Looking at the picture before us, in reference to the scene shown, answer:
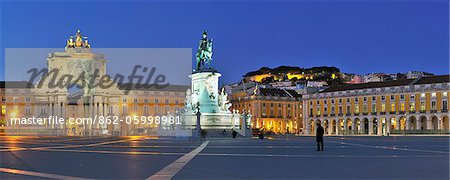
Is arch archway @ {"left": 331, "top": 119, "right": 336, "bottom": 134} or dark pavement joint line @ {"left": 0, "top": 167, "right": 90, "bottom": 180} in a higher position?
dark pavement joint line @ {"left": 0, "top": 167, "right": 90, "bottom": 180}

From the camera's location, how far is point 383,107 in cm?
9538

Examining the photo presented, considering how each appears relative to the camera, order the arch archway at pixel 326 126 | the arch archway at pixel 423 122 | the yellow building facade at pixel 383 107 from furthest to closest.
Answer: the arch archway at pixel 326 126, the arch archway at pixel 423 122, the yellow building facade at pixel 383 107

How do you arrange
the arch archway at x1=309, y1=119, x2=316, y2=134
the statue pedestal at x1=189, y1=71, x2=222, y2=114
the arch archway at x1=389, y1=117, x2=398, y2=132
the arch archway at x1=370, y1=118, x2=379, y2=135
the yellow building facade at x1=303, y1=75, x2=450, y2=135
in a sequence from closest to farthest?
the statue pedestal at x1=189, y1=71, x2=222, y2=114, the yellow building facade at x1=303, y1=75, x2=450, y2=135, the arch archway at x1=389, y1=117, x2=398, y2=132, the arch archway at x1=370, y1=118, x2=379, y2=135, the arch archway at x1=309, y1=119, x2=316, y2=134

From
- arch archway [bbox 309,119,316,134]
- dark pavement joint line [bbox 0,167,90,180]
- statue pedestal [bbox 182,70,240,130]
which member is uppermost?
statue pedestal [bbox 182,70,240,130]

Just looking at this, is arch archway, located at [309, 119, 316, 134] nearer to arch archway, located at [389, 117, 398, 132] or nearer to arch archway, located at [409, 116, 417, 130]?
arch archway, located at [389, 117, 398, 132]

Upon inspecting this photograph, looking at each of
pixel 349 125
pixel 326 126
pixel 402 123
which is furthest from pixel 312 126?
pixel 402 123

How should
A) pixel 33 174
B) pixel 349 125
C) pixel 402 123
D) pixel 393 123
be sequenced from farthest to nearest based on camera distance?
pixel 349 125
pixel 393 123
pixel 402 123
pixel 33 174

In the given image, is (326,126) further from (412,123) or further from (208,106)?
(208,106)

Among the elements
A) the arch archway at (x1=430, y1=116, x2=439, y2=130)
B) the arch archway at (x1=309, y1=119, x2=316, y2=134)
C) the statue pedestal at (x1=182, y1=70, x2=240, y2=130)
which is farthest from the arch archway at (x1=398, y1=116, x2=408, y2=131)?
the statue pedestal at (x1=182, y1=70, x2=240, y2=130)

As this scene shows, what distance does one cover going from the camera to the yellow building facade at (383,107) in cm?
8856

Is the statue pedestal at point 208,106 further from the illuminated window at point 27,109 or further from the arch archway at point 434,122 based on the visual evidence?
the illuminated window at point 27,109

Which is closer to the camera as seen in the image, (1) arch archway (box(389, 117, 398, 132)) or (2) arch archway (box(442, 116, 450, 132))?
(2) arch archway (box(442, 116, 450, 132))

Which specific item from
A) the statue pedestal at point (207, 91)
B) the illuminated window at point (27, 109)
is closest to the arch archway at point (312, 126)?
the illuminated window at point (27, 109)

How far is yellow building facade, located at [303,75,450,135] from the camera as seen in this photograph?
88562 mm
